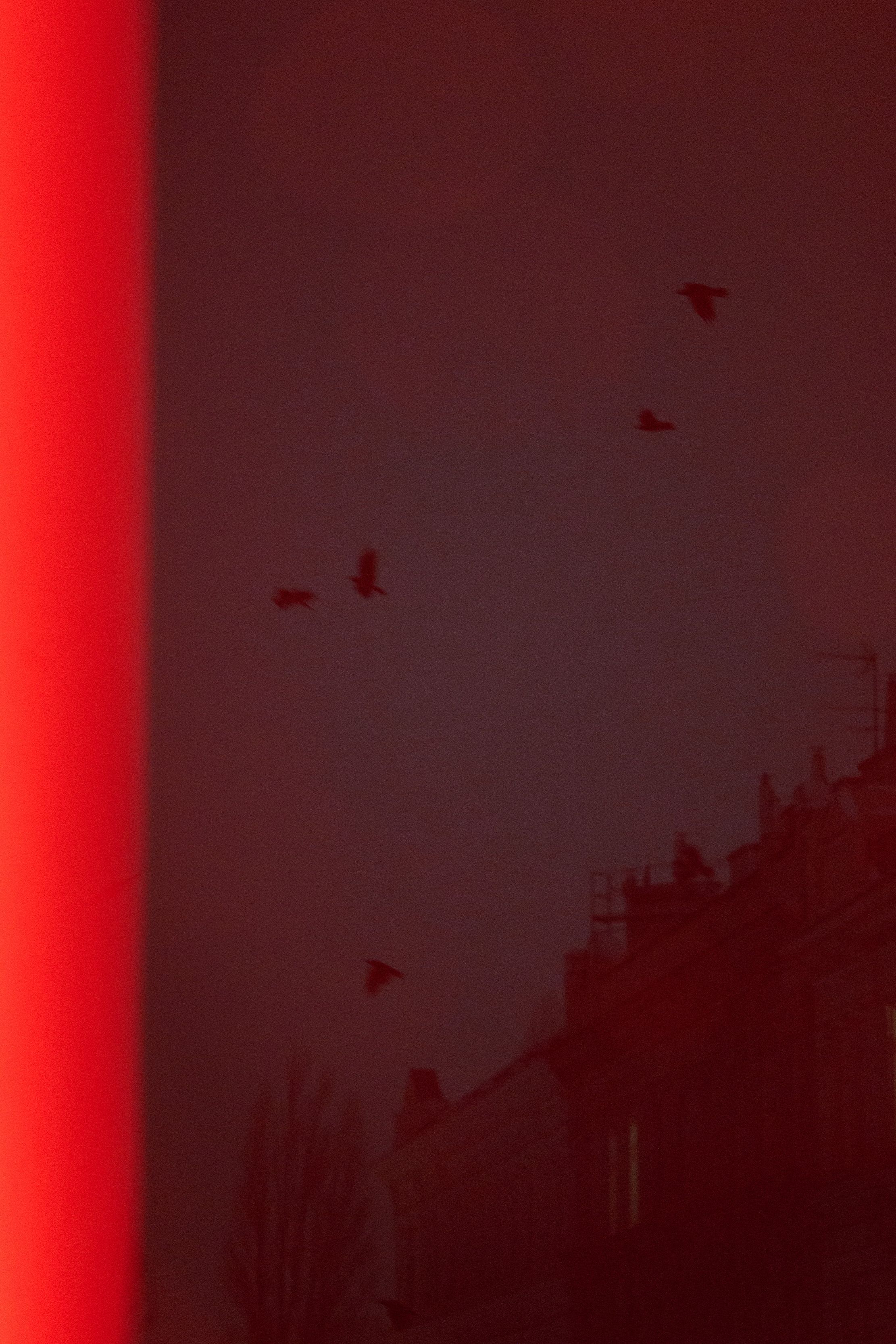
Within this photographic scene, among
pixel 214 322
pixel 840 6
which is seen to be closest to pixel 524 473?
pixel 214 322

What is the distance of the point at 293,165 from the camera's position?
252cm

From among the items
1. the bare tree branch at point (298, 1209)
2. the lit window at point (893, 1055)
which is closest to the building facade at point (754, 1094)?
the lit window at point (893, 1055)

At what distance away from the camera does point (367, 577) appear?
2408 millimetres

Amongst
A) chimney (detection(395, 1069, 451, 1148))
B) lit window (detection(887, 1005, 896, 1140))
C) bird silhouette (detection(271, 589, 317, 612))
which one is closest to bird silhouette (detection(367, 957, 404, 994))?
chimney (detection(395, 1069, 451, 1148))

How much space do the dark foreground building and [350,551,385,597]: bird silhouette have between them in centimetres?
61

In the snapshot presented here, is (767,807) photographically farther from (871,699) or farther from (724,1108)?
(724,1108)

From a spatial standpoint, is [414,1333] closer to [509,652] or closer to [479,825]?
[479,825]

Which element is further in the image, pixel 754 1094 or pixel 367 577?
pixel 367 577

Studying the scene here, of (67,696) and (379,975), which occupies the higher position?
(67,696)

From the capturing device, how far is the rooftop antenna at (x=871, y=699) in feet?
7.58

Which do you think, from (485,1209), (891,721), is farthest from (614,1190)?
(891,721)

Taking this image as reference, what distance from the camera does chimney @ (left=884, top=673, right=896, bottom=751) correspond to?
7.51ft

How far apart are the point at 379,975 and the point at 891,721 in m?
0.90

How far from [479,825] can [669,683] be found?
388mm
